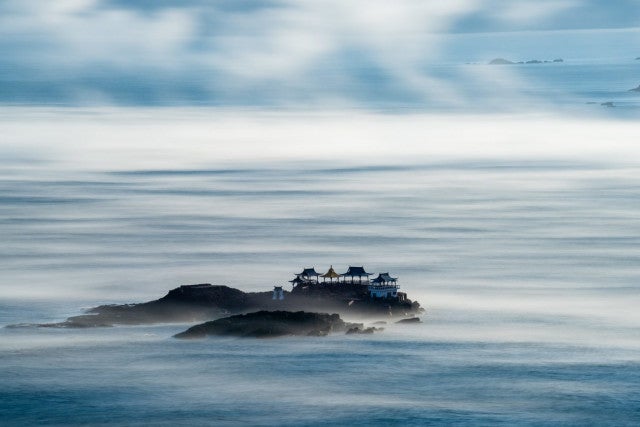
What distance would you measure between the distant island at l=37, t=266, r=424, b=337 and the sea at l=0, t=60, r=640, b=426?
98 cm

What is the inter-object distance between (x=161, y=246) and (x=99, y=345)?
22.7m

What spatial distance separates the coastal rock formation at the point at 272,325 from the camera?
155 feet

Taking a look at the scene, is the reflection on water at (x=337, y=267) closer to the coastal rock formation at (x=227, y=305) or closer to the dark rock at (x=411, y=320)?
the dark rock at (x=411, y=320)

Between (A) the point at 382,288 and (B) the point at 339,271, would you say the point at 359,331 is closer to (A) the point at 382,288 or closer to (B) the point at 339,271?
(A) the point at 382,288

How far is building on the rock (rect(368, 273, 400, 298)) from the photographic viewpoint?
50281 millimetres

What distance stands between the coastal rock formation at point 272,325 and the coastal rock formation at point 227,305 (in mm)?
1287

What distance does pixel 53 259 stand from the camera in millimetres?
64562

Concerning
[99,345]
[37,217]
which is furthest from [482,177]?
[99,345]

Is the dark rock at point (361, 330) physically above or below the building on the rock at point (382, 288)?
below

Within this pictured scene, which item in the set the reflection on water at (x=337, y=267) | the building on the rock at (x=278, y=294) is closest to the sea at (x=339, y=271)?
the reflection on water at (x=337, y=267)

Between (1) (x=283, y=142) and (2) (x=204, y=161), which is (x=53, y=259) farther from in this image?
(1) (x=283, y=142)

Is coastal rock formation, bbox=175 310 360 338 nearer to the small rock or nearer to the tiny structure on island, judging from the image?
the small rock

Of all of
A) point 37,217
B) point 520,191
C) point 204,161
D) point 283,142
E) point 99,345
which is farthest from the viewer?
point 283,142

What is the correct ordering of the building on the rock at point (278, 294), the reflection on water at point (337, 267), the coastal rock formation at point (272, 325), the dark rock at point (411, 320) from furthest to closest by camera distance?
the building on the rock at point (278, 294)
the dark rock at point (411, 320)
the coastal rock formation at point (272, 325)
the reflection on water at point (337, 267)
